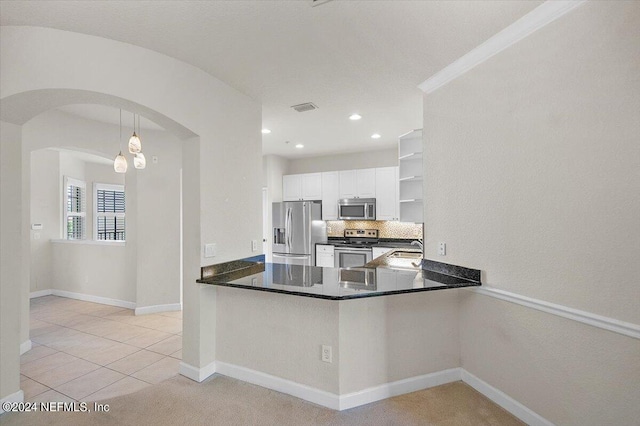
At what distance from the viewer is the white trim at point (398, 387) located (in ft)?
7.09

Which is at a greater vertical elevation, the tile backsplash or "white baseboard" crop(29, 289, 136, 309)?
the tile backsplash

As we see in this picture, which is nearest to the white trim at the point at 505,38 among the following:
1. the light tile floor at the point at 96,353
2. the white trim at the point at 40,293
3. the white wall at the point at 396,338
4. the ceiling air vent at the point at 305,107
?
the ceiling air vent at the point at 305,107

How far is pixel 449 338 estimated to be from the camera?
8.14 feet

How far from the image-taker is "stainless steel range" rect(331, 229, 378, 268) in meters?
5.41

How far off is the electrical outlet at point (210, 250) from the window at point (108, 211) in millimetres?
5448

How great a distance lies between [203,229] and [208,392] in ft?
4.22

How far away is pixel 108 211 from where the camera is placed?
672cm

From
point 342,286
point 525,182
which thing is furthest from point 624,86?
point 342,286

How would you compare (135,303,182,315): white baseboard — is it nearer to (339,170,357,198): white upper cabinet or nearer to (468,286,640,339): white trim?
(339,170,357,198): white upper cabinet

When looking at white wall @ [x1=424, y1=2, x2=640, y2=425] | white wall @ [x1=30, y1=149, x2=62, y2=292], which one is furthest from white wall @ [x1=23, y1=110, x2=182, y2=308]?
white wall @ [x1=424, y1=2, x2=640, y2=425]

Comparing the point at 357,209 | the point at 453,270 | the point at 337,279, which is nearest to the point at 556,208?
the point at 453,270

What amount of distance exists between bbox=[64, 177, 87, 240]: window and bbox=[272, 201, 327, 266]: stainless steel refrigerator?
4020 mm

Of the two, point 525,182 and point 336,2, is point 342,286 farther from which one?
point 336,2

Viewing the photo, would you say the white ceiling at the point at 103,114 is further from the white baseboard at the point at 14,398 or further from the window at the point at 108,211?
the window at the point at 108,211
